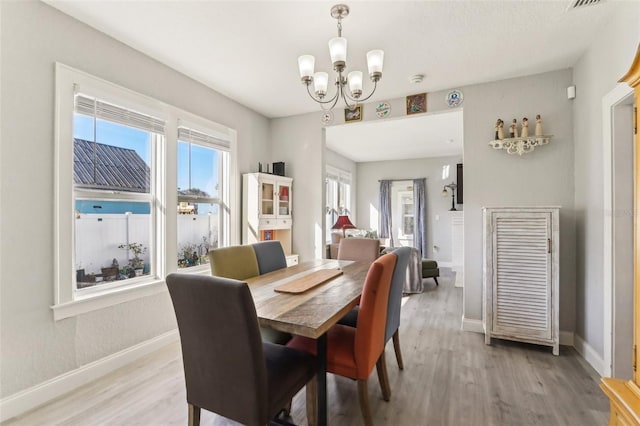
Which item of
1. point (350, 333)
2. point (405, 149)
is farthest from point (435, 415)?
point (405, 149)

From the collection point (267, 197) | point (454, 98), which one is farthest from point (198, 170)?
point (454, 98)

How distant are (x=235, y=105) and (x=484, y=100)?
2.82m

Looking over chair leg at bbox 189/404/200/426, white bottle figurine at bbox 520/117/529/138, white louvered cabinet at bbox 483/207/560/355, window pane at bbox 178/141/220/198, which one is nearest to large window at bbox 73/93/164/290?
window pane at bbox 178/141/220/198

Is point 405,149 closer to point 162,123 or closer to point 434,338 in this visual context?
point 434,338

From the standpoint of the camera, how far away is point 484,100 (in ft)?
10.2

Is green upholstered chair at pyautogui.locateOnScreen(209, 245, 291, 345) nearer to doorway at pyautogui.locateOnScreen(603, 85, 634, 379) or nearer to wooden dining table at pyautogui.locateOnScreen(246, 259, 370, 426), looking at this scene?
wooden dining table at pyautogui.locateOnScreen(246, 259, 370, 426)

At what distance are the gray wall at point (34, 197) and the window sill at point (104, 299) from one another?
0.16 feet

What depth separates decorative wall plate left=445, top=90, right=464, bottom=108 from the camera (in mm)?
3213

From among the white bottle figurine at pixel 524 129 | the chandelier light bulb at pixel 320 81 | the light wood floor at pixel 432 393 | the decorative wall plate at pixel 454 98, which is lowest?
the light wood floor at pixel 432 393

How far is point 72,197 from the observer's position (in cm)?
214

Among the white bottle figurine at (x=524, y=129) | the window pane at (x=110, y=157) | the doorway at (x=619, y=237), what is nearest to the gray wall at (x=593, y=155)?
the doorway at (x=619, y=237)

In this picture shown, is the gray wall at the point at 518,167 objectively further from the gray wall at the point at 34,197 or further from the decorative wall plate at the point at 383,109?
the gray wall at the point at 34,197

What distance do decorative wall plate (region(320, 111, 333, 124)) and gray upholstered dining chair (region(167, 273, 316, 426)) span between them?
310 cm

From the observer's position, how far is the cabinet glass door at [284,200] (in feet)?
13.2
